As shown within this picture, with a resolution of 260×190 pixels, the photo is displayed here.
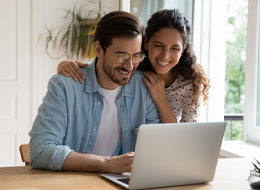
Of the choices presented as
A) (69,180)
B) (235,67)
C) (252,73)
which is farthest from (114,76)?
(235,67)

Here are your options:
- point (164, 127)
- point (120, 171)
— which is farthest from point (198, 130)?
point (120, 171)

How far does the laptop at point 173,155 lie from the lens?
4.68ft

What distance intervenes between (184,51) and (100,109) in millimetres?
629

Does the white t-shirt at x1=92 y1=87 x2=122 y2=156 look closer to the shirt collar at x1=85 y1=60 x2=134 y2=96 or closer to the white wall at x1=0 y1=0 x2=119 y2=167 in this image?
the shirt collar at x1=85 y1=60 x2=134 y2=96

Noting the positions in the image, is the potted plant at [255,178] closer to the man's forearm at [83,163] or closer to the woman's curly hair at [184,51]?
the man's forearm at [83,163]

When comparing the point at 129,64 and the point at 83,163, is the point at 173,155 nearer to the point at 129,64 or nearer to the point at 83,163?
the point at 83,163

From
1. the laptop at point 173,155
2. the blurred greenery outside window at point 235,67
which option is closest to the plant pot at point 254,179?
the laptop at point 173,155

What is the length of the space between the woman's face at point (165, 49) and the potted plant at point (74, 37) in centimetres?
185

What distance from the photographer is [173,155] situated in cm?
149

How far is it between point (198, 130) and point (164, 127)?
5.9 inches

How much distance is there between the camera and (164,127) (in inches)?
56.4

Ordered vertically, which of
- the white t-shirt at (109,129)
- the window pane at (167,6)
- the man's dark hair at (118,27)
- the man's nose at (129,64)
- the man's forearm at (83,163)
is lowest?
the man's forearm at (83,163)

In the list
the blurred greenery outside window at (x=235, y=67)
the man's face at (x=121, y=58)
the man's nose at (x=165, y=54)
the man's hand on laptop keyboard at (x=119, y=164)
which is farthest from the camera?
the blurred greenery outside window at (x=235, y=67)

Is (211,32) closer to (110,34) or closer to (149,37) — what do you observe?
(149,37)
